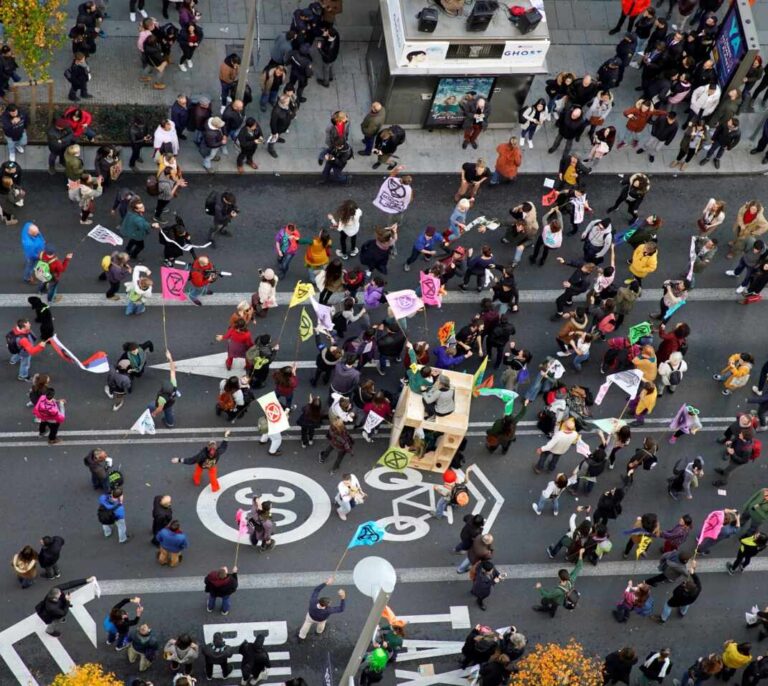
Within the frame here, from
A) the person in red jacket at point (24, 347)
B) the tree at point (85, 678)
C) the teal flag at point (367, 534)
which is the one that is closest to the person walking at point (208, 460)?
the person in red jacket at point (24, 347)

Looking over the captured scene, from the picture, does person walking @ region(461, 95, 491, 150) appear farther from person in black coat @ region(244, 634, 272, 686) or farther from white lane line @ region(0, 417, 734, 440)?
person in black coat @ region(244, 634, 272, 686)

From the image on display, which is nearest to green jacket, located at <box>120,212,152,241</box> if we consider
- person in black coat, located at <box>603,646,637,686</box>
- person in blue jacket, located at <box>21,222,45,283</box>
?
person in blue jacket, located at <box>21,222,45,283</box>

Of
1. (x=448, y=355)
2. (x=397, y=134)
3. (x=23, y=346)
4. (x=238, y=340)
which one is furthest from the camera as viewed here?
(x=397, y=134)

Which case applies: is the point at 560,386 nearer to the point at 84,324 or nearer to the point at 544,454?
the point at 544,454

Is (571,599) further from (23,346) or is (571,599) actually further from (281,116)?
(281,116)

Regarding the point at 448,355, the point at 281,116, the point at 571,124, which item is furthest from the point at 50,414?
the point at 571,124

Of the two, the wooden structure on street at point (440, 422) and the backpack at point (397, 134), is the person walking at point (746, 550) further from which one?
the backpack at point (397, 134)
